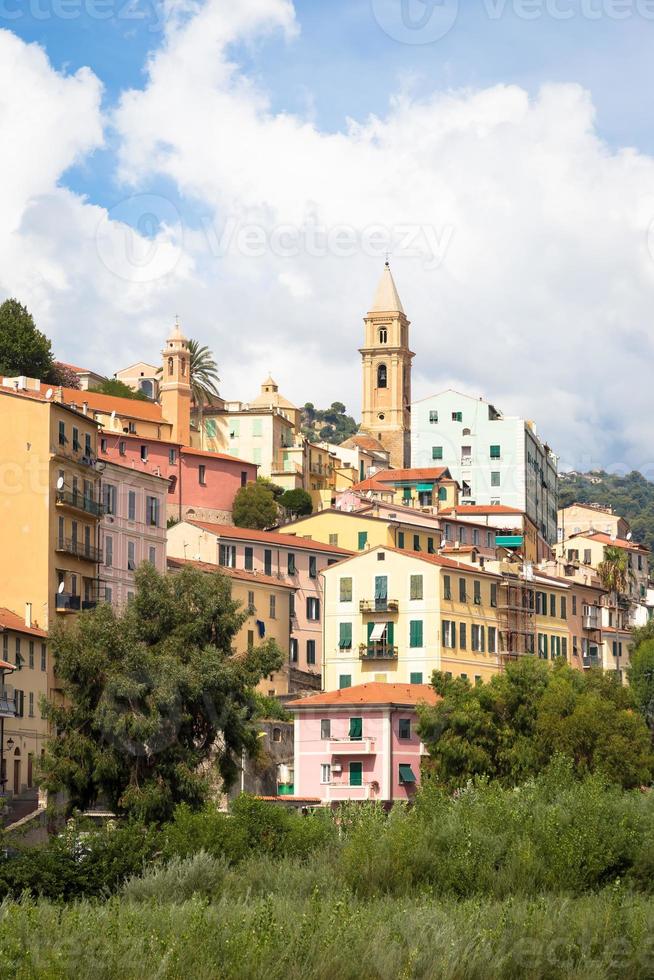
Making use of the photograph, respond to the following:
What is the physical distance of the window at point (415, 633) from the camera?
103 metres

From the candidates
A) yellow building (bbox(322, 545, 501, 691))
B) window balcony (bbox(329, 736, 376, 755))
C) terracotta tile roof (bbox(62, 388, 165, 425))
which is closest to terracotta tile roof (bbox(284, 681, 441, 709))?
window balcony (bbox(329, 736, 376, 755))

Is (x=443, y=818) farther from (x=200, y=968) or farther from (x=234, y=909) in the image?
(x=200, y=968)

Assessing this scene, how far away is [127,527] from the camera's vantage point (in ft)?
326

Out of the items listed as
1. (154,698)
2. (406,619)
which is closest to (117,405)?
(406,619)

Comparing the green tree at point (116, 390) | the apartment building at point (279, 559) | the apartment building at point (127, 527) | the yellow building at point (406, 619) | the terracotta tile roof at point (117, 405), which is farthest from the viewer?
the green tree at point (116, 390)

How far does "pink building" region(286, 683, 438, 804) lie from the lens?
89.2 metres

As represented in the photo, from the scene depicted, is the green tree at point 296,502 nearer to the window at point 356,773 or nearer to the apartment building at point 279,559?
the apartment building at point 279,559

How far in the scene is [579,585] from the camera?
119688 mm

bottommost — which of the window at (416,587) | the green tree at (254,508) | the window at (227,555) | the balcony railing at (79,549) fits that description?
the window at (416,587)

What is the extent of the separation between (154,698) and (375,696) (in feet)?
78.3

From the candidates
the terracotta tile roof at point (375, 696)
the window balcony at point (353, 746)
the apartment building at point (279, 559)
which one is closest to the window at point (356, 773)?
the window balcony at point (353, 746)

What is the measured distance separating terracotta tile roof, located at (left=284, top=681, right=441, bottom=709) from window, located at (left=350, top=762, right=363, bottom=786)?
282cm

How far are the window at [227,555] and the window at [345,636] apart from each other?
30.4 ft

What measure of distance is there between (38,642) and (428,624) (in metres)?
25.7
